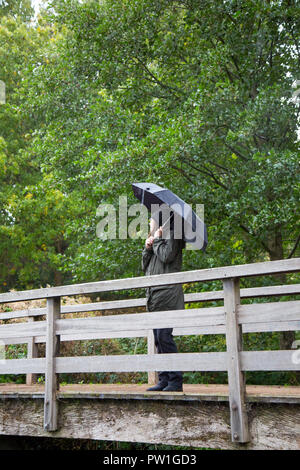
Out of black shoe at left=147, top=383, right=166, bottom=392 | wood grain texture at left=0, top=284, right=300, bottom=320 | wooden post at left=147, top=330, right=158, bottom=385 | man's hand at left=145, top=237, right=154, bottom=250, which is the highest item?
man's hand at left=145, top=237, right=154, bottom=250

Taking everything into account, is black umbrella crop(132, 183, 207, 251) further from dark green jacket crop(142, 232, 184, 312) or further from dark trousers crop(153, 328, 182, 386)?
dark trousers crop(153, 328, 182, 386)

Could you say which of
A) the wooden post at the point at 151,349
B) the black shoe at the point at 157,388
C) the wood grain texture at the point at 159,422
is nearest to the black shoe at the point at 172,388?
the black shoe at the point at 157,388

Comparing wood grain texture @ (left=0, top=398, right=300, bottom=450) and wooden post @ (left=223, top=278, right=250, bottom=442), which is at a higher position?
wooden post @ (left=223, top=278, right=250, bottom=442)

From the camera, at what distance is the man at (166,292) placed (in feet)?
15.8

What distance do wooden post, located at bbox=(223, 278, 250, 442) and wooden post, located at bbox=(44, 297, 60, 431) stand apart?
181 centimetres

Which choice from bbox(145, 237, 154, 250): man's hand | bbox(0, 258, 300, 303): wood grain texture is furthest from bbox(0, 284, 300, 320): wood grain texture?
bbox(145, 237, 154, 250): man's hand

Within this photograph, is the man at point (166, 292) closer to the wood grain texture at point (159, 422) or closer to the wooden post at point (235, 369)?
the wood grain texture at point (159, 422)

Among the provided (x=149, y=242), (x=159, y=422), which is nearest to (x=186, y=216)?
(x=149, y=242)

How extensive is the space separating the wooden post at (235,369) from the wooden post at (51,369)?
181 cm

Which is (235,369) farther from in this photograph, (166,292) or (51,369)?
(51,369)

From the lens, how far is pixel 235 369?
3938 mm

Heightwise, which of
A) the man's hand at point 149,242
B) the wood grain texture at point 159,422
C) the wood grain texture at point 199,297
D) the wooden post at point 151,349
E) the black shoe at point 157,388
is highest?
the man's hand at point 149,242

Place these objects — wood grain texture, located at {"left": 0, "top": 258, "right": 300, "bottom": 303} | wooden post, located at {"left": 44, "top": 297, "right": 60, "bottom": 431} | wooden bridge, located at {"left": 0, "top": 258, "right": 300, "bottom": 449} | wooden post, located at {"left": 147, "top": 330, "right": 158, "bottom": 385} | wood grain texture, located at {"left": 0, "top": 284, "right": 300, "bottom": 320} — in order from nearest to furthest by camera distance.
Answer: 1. wood grain texture, located at {"left": 0, "top": 258, "right": 300, "bottom": 303}
2. wooden bridge, located at {"left": 0, "top": 258, "right": 300, "bottom": 449}
3. wood grain texture, located at {"left": 0, "top": 284, "right": 300, "bottom": 320}
4. wooden post, located at {"left": 44, "top": 297, "right": 60, "bottom": 431}
5. wooden post, located at {"left": 147, "top": 330, "right": 158, "bottom": 385}

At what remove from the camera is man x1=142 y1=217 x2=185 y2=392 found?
4824mm
